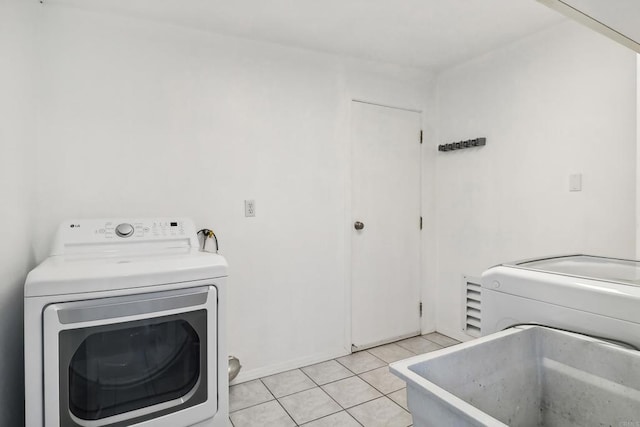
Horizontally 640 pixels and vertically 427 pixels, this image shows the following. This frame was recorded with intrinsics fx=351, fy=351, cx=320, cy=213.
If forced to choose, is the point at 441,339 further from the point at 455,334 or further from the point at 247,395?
the point at 247,395

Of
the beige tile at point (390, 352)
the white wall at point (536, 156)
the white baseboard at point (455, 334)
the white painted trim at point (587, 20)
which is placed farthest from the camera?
the white baseboard at point (455, 334)

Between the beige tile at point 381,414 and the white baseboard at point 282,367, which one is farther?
the white baseboard at point 282,367

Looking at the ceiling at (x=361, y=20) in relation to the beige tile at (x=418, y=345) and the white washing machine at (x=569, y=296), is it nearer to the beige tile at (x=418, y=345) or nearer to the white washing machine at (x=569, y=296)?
the white washing machine at (x=569, y=296)

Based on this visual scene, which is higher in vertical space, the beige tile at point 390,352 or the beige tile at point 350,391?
the beige tile at point 390,352

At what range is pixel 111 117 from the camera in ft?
6.55

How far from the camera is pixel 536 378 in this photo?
1.03 metres

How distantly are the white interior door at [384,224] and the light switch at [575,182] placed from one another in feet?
3.71

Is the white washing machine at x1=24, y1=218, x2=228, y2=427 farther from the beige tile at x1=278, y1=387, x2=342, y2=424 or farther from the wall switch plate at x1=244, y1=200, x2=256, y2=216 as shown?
the wall switch plate at x1=244, y1=200, x2=256, y2=216

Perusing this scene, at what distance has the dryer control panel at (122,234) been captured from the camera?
175cm

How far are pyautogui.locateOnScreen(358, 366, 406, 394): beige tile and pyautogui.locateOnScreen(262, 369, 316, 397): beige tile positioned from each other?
38 cm

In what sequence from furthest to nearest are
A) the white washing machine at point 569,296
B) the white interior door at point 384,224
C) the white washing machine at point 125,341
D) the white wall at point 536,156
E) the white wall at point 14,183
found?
the white interior door at point 384,224 → the white wall at point 536,156 → the white wall at point 14,183 → the white washing machine at point 125,341 → the white washing machine at point 569,296

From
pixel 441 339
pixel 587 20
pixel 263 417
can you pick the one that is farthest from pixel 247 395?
pixel 587 20

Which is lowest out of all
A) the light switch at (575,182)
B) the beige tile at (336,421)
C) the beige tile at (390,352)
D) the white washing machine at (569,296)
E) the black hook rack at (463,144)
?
the beige tile at (336,421)

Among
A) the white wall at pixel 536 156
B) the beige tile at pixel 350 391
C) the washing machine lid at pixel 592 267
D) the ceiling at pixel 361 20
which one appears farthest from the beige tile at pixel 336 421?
the ceiling at pixel 361 20
